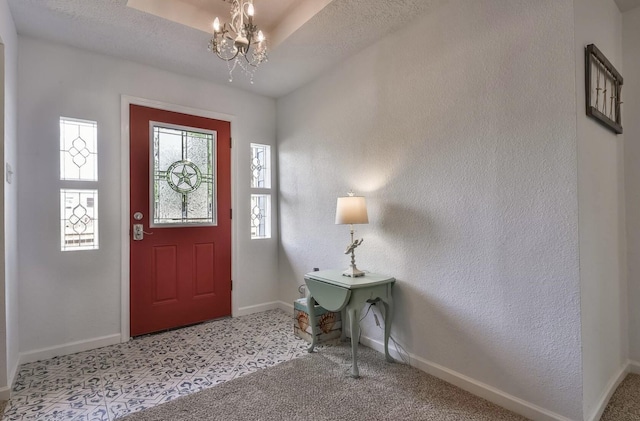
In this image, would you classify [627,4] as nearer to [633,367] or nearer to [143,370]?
[633,367]

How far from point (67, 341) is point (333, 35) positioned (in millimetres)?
3142

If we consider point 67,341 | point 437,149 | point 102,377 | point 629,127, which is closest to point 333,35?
point 437,149

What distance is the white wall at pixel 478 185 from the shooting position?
163 centimetres

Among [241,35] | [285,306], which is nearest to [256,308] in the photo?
[285,306]

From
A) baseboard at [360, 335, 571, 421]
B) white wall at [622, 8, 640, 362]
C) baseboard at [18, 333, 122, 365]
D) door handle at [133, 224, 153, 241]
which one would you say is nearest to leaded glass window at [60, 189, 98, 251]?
door handle at [133, 224, 153, 241]

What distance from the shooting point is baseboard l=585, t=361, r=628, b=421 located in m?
1.66

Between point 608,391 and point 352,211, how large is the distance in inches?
70.5

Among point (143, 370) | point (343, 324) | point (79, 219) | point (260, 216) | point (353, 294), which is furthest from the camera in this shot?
point (260, 216)

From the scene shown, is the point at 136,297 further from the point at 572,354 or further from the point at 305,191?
the point at 572,354

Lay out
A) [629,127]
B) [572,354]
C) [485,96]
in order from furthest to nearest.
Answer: [629,127] < [485,96] < [572,354]

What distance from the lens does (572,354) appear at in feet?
5.16

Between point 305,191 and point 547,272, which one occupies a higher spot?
point 305,191

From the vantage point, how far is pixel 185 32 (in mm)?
2439

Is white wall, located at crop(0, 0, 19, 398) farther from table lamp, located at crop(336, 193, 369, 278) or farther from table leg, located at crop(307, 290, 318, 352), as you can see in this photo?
table lamp, located at crop(336, 193, 369, 278)
